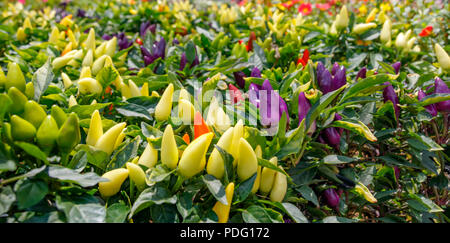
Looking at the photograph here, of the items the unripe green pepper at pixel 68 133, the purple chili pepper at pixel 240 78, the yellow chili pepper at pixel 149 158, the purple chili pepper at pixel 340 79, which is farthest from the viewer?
the purple chili pepper at pixel 240 78

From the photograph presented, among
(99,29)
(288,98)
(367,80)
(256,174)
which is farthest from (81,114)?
(99,29)

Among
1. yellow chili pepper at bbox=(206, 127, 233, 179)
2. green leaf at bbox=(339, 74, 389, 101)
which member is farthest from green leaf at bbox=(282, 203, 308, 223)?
green leaf at bbox=(339, 74, 389, 101)

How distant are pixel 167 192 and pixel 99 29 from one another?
7.87 feet

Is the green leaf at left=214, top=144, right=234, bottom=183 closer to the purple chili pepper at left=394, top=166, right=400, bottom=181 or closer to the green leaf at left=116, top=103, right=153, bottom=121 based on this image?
the green leaf at left=116, top=103, right=153, bottom=121

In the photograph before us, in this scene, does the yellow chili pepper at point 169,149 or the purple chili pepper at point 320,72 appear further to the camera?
the purple chili pepper at point 320,72

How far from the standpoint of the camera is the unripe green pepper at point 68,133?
0.93 m

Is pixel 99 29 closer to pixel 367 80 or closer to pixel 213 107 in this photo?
pixel 213 107

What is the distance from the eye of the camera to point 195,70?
1.77m

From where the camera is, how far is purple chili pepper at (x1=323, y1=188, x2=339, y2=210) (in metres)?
1.23

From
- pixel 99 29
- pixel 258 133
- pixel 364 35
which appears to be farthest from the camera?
pixel 99 29

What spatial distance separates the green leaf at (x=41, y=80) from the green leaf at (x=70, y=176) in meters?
0.43

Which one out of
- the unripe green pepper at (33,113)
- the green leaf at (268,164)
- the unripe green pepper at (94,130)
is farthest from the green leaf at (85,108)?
the green leaf at (268,164)

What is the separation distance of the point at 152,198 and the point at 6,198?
34 centimetres

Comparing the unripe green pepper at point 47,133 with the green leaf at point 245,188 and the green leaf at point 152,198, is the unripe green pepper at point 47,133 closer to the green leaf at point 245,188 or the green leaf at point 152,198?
the green leaf at point 152,198
